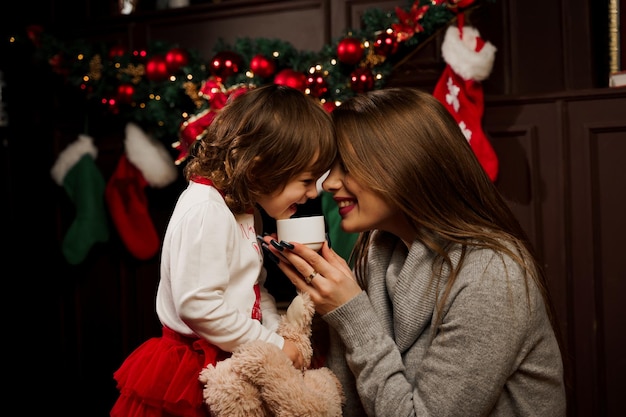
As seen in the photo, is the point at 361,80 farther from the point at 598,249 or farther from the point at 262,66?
the point at 598,249

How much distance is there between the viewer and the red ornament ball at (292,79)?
2.45 m

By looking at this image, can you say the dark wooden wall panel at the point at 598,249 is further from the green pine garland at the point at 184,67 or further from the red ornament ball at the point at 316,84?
the red ornament ball at the point at 316,84

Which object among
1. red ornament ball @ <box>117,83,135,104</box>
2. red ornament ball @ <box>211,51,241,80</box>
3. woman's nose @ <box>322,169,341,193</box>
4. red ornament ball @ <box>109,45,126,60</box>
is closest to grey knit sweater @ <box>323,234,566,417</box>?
woman's nose @ <box>322,169,341,193</box>

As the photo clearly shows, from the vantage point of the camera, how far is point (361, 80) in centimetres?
245

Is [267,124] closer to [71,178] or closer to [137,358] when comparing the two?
[137,358]

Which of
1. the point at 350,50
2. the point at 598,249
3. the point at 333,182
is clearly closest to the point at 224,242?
the point at 333,182

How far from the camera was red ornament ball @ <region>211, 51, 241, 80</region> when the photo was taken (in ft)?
8.49

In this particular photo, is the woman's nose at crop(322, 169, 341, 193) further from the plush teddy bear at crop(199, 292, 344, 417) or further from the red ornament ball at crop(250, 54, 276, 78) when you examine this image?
the red ornament ball at crop(250, 54, 276, 78)

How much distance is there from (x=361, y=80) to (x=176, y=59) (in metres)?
0.87

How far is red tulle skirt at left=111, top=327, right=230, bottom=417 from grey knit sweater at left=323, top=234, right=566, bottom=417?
32 centimetres

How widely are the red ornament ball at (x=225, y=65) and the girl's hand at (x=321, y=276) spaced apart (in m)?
1.34

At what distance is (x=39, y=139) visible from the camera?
3.44m

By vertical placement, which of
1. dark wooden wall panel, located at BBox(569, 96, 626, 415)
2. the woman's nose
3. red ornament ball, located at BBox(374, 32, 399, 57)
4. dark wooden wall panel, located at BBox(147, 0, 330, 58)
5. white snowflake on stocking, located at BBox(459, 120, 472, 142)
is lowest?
dark wooden wall panel, located at BBox(569, 96, 626, 415)

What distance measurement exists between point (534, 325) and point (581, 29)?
1.73 meters
